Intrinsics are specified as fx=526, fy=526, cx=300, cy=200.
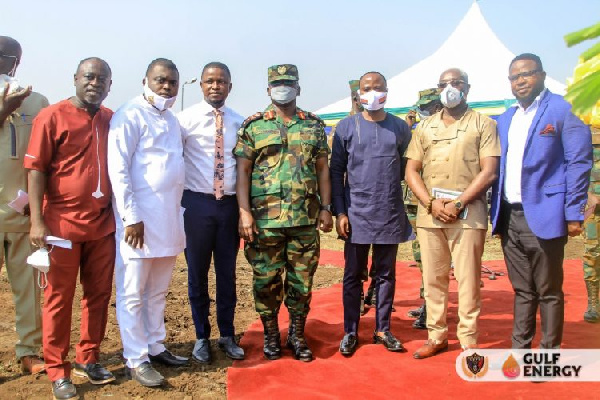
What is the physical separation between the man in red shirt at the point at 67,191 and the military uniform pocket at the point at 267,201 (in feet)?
3.28

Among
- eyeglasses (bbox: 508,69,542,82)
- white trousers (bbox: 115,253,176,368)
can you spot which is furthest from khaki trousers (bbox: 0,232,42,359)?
eyeglasses (bbox: 508,69,542,82)

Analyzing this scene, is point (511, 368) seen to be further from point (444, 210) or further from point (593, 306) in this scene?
point (593, 306)

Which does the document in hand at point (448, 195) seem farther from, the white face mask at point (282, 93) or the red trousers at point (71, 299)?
the red trousers at point (71, 299)

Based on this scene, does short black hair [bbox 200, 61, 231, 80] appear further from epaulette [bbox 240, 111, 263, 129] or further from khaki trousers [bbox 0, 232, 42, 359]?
khaki trousers [bbox 0, 232, 42, 359]

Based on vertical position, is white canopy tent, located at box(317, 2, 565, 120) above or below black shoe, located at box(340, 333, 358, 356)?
above

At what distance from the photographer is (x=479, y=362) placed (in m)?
3.59

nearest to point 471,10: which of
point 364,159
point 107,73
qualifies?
point 364,159

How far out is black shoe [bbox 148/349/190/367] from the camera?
3764mm

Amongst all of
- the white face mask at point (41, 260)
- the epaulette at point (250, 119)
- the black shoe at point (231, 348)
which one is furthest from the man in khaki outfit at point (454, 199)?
the white face mask at point (41, 260)

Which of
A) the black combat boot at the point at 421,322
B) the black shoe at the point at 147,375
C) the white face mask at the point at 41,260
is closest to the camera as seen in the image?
the white face mask at the point at 41,260

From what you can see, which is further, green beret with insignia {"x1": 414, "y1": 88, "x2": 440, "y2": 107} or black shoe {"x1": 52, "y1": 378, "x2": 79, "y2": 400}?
green beret with insignia {"x1": 414, "y1": 88, "x2": 440, "y2": 107}

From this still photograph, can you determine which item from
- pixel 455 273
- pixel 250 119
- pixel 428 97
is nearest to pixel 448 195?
pixel 455 273

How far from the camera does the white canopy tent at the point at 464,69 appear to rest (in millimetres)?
13730

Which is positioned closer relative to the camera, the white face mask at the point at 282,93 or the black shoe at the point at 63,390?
the black shoe at the point at 63,390
